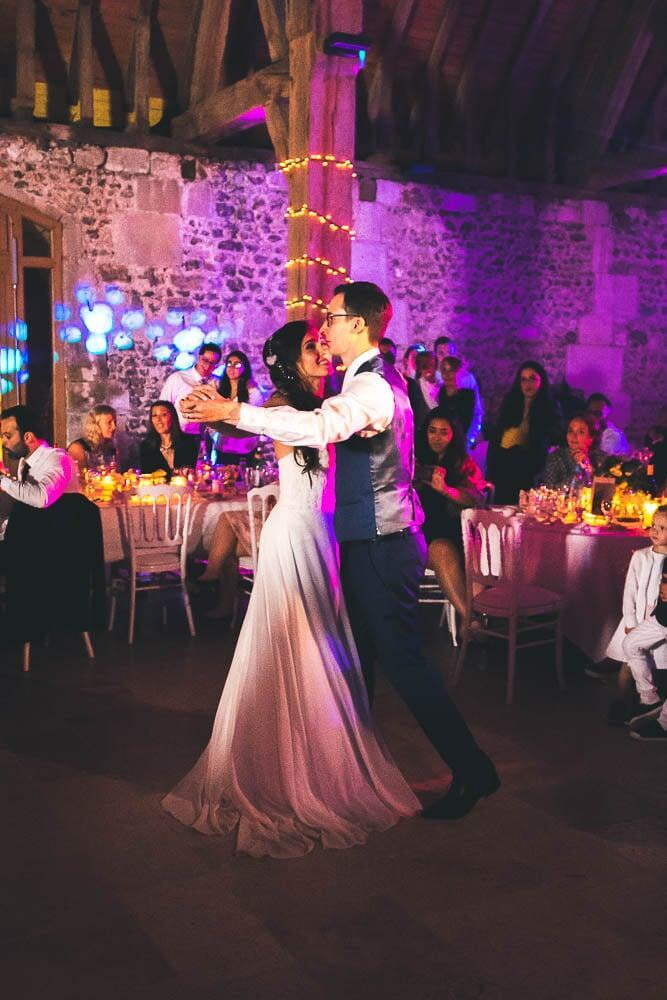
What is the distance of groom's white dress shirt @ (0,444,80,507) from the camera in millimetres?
5492

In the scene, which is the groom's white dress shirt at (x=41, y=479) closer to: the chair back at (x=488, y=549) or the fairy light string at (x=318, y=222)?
the chair back at (x=488, y=549)

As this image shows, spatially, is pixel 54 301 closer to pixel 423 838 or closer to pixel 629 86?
pixel 629 86

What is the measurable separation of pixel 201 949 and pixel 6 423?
135 inches

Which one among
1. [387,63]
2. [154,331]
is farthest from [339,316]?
[387,63]

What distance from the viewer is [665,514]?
15.0 feet

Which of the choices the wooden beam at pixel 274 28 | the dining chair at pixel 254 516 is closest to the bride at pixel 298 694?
the dining chair at pixel 254 516

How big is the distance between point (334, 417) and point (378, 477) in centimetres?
38

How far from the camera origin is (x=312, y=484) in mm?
3615

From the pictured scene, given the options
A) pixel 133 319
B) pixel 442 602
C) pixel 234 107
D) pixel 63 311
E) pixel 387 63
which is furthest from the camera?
pixel 387 63

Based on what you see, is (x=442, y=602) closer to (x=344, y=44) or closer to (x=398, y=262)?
(x=344, y=44)

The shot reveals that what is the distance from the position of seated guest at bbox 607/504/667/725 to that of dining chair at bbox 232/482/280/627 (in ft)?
5.89

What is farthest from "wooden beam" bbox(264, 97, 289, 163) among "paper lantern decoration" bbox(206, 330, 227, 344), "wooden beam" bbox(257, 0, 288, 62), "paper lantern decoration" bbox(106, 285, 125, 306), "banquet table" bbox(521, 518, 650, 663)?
"banquet table" bbox(521, 518, 650, 663)

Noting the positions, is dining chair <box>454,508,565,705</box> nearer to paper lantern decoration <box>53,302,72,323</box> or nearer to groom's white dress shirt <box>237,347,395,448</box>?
groom's white dress shirt <box>237,347,395,448</box>

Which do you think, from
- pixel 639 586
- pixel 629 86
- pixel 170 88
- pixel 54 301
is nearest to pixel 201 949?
pixel 639 586
